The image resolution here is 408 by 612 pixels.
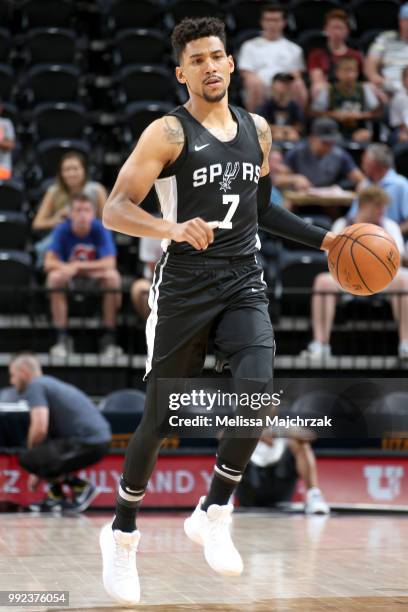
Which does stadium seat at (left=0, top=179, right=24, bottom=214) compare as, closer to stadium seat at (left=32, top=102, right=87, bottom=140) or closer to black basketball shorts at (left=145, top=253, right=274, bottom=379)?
stadium seat at (left=32, top=102, right=87, bottom=140)

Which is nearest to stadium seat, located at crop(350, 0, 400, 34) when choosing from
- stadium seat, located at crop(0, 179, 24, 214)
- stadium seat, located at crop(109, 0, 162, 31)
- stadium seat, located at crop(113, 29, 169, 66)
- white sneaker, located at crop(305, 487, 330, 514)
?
stadium seat, located at crop(109, 0, 162, 31)

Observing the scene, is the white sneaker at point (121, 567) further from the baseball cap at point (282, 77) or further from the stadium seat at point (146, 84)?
the stadium seat at point (146, 84)

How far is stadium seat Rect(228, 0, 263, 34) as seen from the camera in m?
14.4

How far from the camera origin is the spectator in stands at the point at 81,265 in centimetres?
1051

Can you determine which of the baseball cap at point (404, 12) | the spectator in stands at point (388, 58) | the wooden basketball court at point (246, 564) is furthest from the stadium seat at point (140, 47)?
the wooden basketball court at point (246, 564)

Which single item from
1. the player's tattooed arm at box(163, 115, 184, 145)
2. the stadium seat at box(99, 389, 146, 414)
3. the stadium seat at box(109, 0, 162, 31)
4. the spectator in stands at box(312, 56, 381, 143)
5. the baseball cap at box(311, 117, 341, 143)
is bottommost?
the stadium seat at box(99, 389, 146, 414)

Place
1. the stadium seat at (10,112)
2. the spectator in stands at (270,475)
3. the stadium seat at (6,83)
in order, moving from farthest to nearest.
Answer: the stadium seat at (6,83), the stadium seat at (10,112), the spectator in stands at (270,475)

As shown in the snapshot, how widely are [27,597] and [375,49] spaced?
10033 millimetres

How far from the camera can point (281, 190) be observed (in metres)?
11.6

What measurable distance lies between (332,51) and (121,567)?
970 cm

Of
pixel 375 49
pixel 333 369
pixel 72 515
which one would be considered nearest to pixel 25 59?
pixel 375 49

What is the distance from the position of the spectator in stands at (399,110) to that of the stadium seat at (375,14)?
6.87ft

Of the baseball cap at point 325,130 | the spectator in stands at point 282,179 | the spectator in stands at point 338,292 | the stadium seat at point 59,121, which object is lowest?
the spectator in stands at point 338,292

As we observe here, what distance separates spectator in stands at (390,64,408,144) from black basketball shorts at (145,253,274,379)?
8049mm
